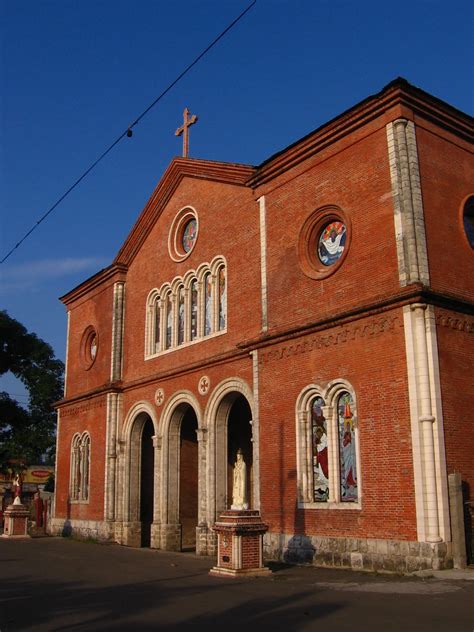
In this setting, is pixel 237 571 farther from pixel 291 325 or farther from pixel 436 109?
pixel 436 109

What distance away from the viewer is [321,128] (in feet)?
57.9

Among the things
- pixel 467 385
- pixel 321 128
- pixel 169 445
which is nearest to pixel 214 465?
pixel 169 445

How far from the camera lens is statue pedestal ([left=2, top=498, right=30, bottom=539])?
27672mm

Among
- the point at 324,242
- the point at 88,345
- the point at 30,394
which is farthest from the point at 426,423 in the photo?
the point at 30,394

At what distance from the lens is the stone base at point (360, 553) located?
13.2m


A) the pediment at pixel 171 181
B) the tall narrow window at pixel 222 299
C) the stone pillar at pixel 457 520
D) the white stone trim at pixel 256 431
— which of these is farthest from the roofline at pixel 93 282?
the stone pillar at pixel 457 520

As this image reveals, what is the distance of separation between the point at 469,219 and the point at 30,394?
1473 inches

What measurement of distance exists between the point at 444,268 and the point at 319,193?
4.06m

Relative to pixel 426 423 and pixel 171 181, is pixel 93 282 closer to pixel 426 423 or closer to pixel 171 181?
pixel 171 181

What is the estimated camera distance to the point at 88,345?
29.6m

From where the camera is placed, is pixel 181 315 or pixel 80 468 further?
pixel 80 468

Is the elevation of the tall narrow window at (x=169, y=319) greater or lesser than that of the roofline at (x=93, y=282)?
lesser

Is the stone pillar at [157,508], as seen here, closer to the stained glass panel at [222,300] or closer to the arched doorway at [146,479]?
the arched doorway at [146,479]

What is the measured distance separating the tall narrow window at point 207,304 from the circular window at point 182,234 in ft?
5.58
